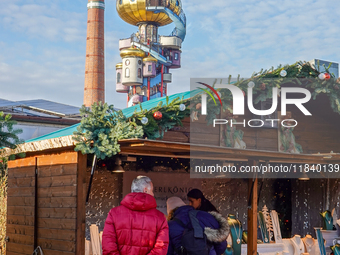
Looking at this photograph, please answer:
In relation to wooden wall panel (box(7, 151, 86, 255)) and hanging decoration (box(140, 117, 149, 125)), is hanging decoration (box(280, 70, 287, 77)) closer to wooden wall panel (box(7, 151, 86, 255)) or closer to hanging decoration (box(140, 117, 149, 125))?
hanging decoration (box(140, 117, 149, 125))

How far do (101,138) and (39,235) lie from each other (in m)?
2.26

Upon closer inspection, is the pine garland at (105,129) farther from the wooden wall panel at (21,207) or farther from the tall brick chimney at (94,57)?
the tall brick chimney at (94,57)

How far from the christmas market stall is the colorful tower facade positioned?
31.9 m

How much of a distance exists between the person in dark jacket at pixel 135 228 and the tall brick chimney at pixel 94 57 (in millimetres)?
33334

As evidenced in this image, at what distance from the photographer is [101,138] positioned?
19.8 ft

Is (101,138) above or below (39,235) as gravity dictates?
above

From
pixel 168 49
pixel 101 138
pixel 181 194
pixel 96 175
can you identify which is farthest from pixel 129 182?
pixel 168 49

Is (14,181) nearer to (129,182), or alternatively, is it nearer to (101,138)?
(129,182)

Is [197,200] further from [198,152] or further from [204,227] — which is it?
[198,152]

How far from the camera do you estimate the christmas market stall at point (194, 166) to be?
6422mm

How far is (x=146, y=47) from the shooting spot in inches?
1689

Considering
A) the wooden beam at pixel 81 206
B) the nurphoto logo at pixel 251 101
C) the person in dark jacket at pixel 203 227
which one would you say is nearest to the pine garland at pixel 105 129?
the wooden beam at pixel 81 206

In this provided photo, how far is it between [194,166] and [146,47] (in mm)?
33733

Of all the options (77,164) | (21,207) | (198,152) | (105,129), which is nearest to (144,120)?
(105,129)
